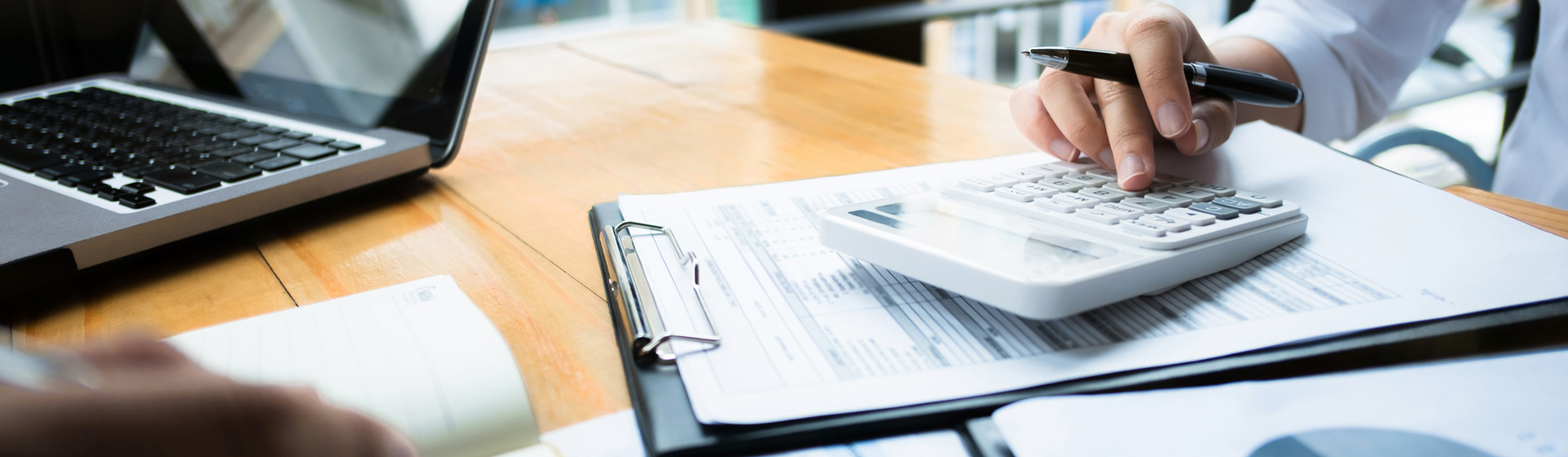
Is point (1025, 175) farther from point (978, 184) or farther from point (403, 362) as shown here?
point (403, 362)

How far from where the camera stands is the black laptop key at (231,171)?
426 mm

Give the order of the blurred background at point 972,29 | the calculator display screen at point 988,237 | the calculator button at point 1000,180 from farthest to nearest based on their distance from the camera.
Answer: the blurred background at point 972,29, the calculator button at point 1000,180, the calculator display screen at point 988,237

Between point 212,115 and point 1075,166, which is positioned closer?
point 1075,166

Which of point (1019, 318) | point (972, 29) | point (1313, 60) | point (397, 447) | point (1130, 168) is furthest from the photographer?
point (972, 29)

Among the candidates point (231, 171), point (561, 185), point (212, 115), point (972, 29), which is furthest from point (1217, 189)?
point (972, 29)

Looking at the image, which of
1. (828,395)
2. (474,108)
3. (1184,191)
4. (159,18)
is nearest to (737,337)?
(828,395)

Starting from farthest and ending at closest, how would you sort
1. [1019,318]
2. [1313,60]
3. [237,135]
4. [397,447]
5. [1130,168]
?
1. [1313,60]
2. [237,135]
3. [1130,168]
4. [1019,318]
5. [397,447]

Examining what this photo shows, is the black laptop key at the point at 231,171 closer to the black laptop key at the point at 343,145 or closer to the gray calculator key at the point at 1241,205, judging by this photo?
the black laptop key at the point at 343,145

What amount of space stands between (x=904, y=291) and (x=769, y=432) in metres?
0.11

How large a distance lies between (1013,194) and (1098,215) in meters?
0.04

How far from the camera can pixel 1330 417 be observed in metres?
0.22

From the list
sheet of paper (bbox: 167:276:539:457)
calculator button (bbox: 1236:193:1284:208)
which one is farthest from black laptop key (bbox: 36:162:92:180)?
calculator button (bbox: 1236:193:1284:208)

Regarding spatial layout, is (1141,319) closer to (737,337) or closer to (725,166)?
(737,337)

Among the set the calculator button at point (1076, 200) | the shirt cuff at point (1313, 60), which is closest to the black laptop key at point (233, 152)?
the calculator button at point (1076, 200)
